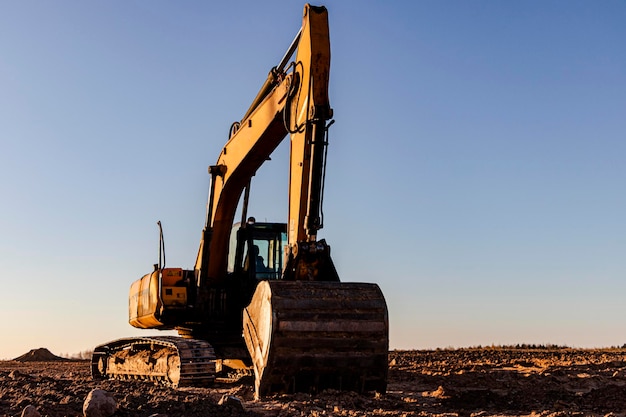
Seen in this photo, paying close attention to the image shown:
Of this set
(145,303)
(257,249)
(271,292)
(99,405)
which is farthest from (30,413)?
(145,303)

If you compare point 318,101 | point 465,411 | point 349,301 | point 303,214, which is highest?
point 318,101

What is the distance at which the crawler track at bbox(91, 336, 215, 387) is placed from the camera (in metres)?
12.6

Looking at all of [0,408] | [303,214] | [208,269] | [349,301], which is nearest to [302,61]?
[303,214]

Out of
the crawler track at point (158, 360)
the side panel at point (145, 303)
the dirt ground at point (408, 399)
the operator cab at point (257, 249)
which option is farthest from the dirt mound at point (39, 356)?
the dirt ground at point (408, 399)

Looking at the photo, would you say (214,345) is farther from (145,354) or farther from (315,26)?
(315,26)

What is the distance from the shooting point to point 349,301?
934 centimetres

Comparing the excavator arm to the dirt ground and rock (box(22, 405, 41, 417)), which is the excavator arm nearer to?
the dirt ground

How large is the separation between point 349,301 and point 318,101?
2699 millimetres

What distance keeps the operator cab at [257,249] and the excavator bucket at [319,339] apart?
451cm

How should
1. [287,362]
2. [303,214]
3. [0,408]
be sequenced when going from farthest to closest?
[303,214], [287,362], [0,408]

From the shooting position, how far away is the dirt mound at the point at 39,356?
2808 centimetres

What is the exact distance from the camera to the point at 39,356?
2858 centimetres

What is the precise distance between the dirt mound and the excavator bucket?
A: 68.2 feet

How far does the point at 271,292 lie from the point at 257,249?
16.4 feet
